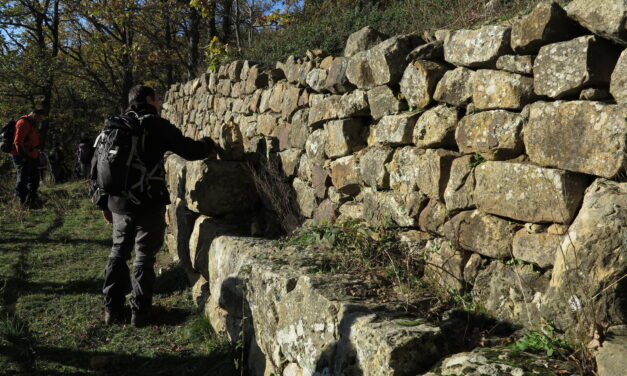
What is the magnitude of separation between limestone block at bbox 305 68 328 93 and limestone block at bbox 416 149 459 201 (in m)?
1.37

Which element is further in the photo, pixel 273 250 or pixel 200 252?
pixel 200 252

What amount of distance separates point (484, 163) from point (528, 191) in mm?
315

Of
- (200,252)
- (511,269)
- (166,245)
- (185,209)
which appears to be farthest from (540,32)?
(166,245)

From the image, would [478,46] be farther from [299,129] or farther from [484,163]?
[299,129]

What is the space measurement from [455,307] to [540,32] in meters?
1.39

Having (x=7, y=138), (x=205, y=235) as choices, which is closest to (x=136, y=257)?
(x=205, y=235)

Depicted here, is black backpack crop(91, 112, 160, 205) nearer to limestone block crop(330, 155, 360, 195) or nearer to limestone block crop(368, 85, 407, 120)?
limestone block crop(330, 155, 360, 195)

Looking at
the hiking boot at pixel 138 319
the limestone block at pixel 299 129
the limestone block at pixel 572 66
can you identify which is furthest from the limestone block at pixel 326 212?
the limestone block at pixel 572 66

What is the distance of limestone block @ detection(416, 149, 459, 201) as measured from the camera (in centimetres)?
281

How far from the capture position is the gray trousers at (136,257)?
4.19m

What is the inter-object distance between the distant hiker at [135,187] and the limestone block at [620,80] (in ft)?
10.5

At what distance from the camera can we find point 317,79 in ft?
13.5

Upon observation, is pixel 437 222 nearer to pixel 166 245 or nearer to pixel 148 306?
pixel 148 306

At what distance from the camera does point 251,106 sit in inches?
217
